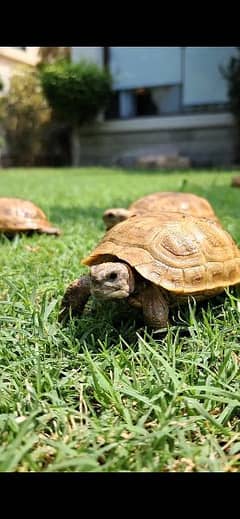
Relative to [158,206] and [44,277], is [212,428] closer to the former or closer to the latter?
[44,277]

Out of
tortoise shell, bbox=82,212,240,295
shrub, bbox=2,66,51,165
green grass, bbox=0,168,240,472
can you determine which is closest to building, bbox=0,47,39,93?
shrub, bbox=2,66,51,165

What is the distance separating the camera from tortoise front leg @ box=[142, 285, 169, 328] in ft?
5.32

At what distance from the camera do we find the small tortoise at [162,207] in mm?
3152

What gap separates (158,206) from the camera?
326cm

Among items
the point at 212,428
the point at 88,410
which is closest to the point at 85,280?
the point at 88,410

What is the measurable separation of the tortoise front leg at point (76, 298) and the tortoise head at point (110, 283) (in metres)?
0.19

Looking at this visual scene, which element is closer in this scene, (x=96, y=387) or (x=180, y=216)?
(x=96, y=387)

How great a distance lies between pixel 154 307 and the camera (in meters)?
1.64

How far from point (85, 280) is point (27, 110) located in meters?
14.4

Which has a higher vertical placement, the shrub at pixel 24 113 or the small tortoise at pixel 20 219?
the shrub at pixel 24 113

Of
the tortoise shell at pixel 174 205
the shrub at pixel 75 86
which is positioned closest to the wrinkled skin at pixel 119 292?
the tortoise shell at pixel 174 205

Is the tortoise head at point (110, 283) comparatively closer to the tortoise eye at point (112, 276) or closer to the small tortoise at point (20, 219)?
the tortoise eye at point (112, 276)
